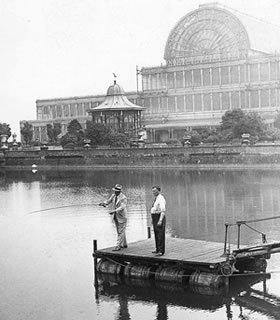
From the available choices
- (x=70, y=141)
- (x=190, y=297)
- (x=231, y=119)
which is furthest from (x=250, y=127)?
(x=190, y=297)

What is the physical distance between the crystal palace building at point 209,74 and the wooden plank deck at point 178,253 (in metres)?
85.9

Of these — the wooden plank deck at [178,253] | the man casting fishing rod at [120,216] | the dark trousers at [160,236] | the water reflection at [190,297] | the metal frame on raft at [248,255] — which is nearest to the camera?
the water reflection at [190,297]

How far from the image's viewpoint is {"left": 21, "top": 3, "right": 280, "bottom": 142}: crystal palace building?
376 feet

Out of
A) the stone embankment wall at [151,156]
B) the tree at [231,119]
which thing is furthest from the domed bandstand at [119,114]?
the tree at [231,119]

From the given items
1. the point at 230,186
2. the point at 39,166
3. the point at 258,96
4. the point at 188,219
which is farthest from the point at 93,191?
the point at 258,96

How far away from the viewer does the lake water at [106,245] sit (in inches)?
806

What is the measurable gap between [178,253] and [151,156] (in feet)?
234

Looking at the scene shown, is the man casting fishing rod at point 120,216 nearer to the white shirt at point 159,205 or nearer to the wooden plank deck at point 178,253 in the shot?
the wooden plank deck at point 178,253

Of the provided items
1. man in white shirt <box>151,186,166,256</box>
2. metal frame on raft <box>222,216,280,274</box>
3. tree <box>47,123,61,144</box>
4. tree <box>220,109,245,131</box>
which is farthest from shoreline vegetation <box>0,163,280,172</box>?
man in white shirt <box>151,186,166,256</box>

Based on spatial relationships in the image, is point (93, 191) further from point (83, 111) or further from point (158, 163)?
point (83, 111)

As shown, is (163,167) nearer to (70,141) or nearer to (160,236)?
(70,141)

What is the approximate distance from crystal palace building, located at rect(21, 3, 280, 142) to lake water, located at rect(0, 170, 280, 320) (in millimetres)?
53943

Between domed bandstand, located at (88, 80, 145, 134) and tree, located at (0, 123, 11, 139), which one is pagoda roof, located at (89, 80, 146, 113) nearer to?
domed bandstand, located at (88, 80, 145, 134)

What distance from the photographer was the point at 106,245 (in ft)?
99.9
